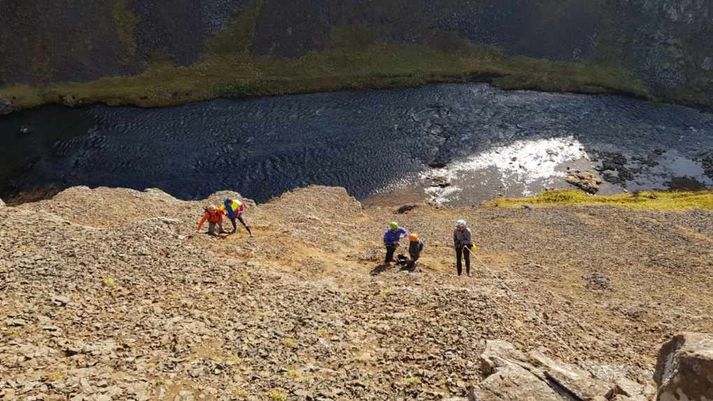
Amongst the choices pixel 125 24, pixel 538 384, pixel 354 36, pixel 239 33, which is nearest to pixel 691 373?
pixel 538 384

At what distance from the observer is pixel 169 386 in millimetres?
17438

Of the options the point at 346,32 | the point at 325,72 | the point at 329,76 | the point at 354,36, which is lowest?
the point at 329,76

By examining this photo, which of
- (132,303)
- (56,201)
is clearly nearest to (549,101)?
(56,201)

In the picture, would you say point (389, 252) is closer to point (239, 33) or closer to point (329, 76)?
point (329, 76)

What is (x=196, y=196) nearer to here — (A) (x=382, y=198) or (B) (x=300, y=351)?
(A) (x=382, y=198)

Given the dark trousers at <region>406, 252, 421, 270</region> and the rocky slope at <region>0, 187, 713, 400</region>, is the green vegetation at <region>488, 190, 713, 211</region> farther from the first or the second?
the dark trousers at <region>406, 252, 421, 270</region>

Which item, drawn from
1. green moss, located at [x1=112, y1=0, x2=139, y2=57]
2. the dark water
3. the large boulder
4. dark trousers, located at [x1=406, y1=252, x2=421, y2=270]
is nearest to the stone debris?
the dark water

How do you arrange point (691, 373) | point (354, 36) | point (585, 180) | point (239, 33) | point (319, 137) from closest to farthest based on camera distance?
point (691, 373)
point (585, 180)
point (319, 137)
point (239, 33)
point (354, 36)

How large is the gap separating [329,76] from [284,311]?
6703 cm

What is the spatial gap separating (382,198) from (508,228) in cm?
1670

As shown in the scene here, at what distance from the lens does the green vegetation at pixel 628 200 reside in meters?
54.8

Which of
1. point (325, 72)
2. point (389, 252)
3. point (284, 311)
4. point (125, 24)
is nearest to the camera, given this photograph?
point (284, 311)

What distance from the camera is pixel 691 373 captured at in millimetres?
13539

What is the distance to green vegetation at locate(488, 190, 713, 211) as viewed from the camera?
54.8 metres
